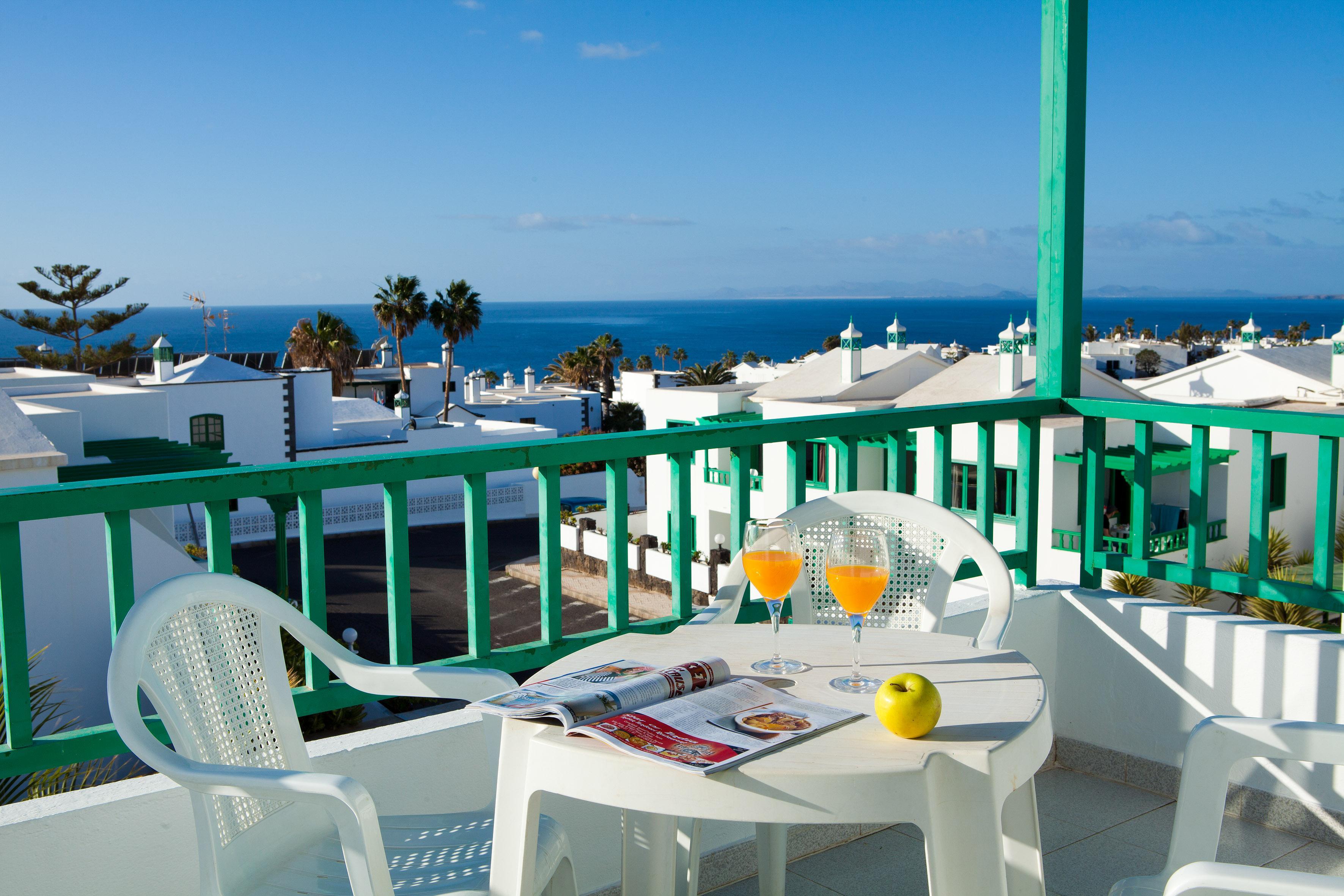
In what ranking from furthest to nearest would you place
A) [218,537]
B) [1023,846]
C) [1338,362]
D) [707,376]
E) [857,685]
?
[707,376], [1338,362], [218,537], [1023,846], [857,685]

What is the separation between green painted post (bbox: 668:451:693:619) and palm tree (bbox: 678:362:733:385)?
43024 mm

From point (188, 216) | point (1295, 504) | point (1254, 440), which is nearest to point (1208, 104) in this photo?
point (1295, 504)

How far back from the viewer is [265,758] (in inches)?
70.3

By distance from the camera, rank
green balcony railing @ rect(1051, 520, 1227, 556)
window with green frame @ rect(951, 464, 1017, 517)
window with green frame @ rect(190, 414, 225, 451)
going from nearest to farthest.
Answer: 1. window with green frame @ rect(951, 464, 1017, 517)
2. green balcony railing @ rect(1051, 520, 1227, 556)
3. window with green frame @ rect(190, 414, 225, 451)

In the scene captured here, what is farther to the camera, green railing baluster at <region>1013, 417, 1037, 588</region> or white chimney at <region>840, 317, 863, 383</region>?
white chimney at <region>840, 317, 863, 383</region>

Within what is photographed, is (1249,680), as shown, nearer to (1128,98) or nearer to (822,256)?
(1128,98)

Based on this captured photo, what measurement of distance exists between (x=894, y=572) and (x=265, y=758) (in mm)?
1336

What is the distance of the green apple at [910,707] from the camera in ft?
4.33

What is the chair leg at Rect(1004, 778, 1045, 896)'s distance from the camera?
164 cm

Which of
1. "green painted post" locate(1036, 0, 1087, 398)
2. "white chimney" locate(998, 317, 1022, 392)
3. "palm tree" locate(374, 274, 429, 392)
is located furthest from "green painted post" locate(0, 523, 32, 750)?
"palm tree" locate(374, 274, 429, 392)

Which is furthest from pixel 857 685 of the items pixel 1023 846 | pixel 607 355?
pixel 607 355

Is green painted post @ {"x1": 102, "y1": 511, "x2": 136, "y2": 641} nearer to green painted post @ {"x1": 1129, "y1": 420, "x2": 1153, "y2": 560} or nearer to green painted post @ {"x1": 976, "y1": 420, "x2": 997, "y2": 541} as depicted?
green painted post @ {"x1": 976, "y1": 420, "x2": 997, "y2": 541}

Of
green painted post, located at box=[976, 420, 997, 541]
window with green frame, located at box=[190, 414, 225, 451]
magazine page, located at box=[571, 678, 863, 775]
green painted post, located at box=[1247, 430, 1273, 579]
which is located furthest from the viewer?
window with green frame, located at box=[190, 414, 225, 451]

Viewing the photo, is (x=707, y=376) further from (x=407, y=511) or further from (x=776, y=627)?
(x=776, y=627)
